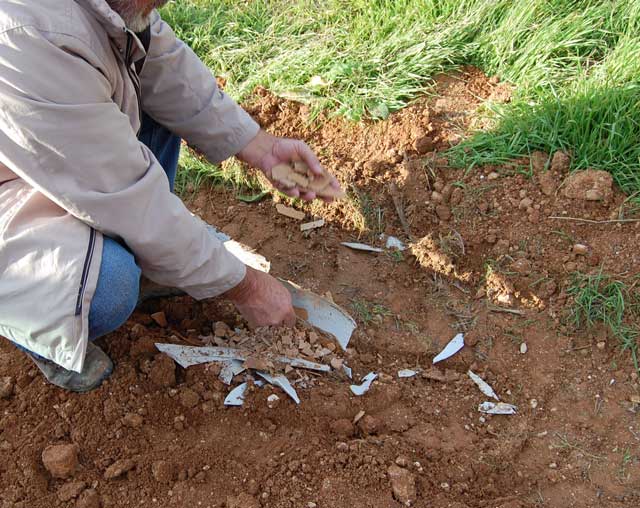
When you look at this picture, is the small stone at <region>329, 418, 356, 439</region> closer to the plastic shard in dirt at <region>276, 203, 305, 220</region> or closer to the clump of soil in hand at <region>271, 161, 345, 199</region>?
the clump of soil in hand at <region>271, 161, 345, 199</region>

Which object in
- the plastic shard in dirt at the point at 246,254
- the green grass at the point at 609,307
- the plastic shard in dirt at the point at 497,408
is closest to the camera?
the plastic shard in dirt at the point at 497,408

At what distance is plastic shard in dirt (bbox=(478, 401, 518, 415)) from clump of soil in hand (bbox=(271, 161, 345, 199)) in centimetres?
94

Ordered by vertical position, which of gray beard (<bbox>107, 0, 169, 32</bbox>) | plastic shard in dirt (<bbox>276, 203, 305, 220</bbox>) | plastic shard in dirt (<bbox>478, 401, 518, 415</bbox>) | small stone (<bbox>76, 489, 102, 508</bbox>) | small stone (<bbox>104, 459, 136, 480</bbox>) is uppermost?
gray beard (<bbox>107, 0, 169, 32</bbox>)

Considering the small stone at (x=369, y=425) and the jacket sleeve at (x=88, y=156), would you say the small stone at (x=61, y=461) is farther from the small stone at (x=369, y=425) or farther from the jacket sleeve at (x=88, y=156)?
the small stone at (x=369, y=425)

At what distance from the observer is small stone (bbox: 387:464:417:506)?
1.91m

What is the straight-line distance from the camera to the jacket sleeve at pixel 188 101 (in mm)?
2284

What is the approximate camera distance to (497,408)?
7.41 feet

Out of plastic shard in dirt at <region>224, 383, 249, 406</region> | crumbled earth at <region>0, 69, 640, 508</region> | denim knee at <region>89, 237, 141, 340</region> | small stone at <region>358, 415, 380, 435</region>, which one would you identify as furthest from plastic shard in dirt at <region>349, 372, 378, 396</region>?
denim knee at <region>89, 237, 141, 340</region>

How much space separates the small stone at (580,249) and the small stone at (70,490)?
1.97 meters

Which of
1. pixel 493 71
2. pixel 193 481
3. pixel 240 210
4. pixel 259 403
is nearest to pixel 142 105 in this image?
pixel 240 210

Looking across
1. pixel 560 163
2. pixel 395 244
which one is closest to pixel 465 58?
pixel 560 163

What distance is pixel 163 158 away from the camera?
8.41 ft

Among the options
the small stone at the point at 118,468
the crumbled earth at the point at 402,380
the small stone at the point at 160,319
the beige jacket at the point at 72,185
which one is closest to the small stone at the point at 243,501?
the crumbled earth at the point at 402,380

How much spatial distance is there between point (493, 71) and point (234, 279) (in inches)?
76.5
